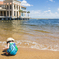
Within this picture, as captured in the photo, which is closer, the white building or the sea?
the sea

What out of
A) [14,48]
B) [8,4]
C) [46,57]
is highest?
[8,4]

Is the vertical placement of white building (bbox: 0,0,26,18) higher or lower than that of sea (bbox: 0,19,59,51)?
higher

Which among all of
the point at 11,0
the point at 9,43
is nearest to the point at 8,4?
the point at 11,0

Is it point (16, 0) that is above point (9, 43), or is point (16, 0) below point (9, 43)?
above

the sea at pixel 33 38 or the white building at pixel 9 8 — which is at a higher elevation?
the white building at pixel 9 8

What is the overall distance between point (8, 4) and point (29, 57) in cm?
5031

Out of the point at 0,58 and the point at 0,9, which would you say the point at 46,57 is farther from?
the point at 0,9

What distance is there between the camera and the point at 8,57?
334cm

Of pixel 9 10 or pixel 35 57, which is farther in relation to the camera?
pixel 9 10

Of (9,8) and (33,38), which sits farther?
(9,8)

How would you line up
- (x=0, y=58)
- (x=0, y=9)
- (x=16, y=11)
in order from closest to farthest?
(x=0, y=58) < (x=0, y=9) < (x=16, y=11)

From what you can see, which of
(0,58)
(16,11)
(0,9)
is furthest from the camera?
(16,11)

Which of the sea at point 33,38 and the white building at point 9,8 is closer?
the sea at point 33,38

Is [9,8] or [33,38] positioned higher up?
[9,8]
